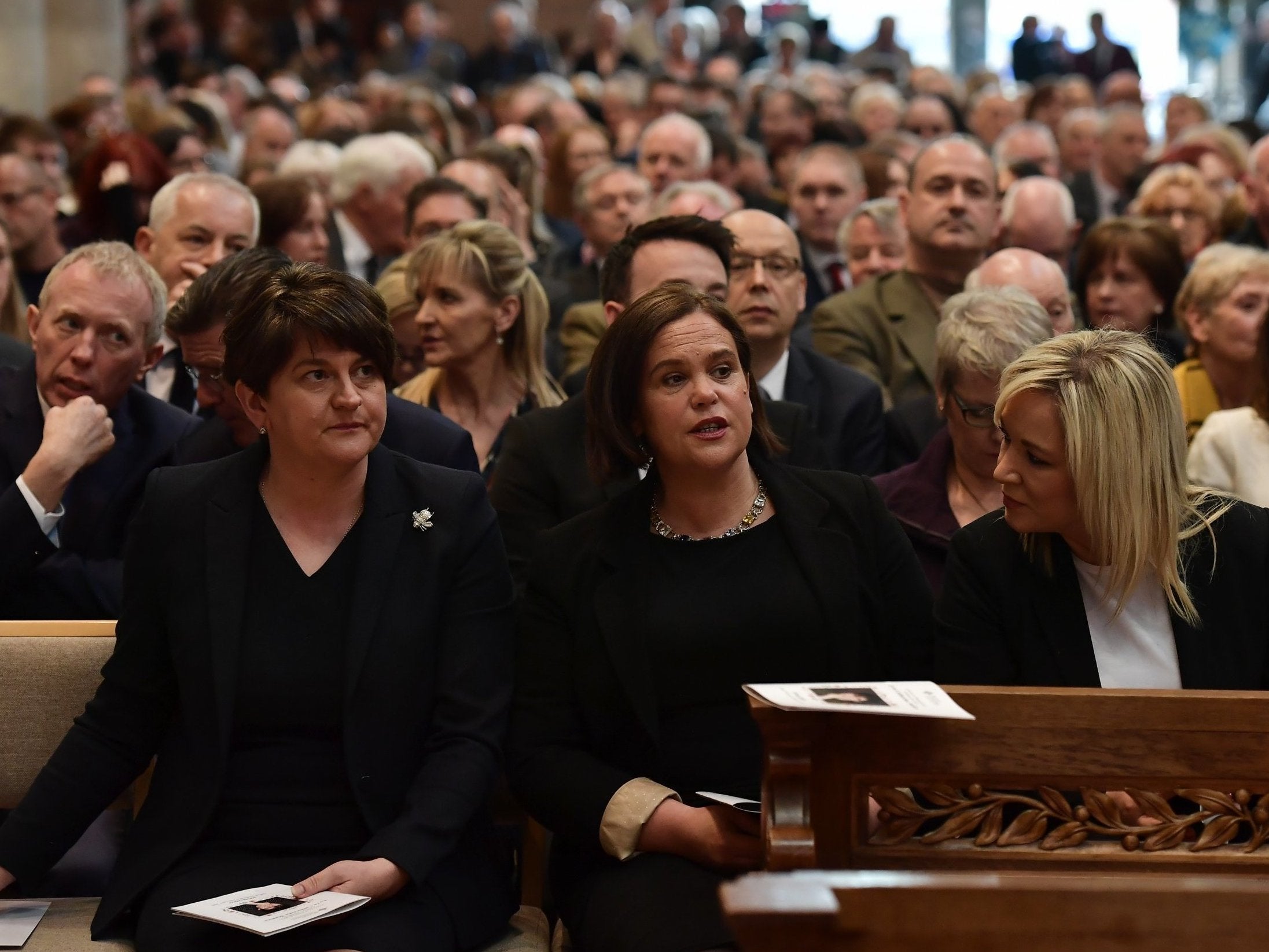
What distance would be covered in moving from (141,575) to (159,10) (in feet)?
53.4

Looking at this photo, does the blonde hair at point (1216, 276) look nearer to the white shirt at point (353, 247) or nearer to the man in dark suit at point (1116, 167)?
the white shirt at point (353, 247)

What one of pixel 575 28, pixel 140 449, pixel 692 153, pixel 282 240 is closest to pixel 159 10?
pixel 575 28

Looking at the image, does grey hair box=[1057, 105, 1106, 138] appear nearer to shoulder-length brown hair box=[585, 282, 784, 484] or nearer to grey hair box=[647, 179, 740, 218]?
grey hair box=[647, 179, 740, 218]

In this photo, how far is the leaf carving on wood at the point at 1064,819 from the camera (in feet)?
9.57

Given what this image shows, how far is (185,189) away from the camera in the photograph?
5.71 m

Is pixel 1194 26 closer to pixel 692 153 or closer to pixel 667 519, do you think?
pixel 692 153

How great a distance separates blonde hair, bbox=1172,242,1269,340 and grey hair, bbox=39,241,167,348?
3.26 m

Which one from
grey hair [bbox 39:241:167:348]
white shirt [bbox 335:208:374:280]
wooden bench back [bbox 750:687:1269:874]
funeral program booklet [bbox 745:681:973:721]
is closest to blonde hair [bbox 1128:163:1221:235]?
white shirt [bbox 335:208:374:280]

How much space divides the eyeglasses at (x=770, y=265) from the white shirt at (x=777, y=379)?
0.94ft

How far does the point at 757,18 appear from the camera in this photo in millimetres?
21484

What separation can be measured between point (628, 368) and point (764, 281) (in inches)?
76.6

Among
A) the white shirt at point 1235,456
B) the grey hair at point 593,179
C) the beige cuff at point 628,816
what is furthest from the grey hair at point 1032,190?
the beige cuff at point 628,816

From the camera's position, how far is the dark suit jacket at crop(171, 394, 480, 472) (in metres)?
4.03

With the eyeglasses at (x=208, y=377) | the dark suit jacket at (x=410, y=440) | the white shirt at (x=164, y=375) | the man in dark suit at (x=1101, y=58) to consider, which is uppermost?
the man in dark suit at (x=1101, y=58)
